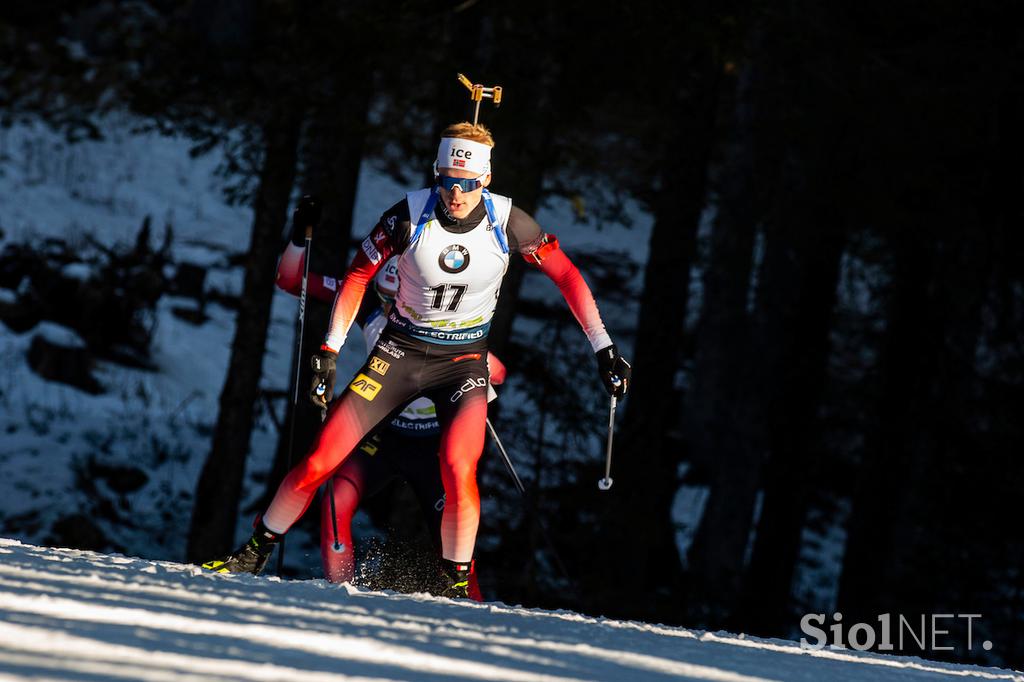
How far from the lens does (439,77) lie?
9570 mm

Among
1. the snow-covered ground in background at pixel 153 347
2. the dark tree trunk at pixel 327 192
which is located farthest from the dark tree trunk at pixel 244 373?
the snow-covered ground in background at pixel 153 347

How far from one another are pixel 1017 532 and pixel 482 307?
9.24 metres

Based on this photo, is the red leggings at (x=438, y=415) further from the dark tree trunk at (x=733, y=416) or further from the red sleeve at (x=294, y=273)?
the dark tree trunk at (x=733, y=416)

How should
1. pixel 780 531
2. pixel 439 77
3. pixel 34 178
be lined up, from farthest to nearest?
1. pixel 34 178
2. pixel 780 531
3. pixel 439 77

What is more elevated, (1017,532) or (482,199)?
(482,199)

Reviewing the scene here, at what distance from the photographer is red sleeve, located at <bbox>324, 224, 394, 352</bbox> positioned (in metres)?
6.34

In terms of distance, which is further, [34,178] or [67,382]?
[34,178]

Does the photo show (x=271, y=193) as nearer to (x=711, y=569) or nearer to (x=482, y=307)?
(x=482, y=307)

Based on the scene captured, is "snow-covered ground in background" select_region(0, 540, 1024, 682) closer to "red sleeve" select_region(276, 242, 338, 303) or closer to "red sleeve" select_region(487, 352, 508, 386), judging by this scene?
"red sleeve" select_region(487, 352, 508, 386)

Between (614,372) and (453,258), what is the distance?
112cm

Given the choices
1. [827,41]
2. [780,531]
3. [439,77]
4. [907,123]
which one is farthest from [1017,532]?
[439,77]

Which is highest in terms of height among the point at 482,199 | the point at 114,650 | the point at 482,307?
the point at 482,199

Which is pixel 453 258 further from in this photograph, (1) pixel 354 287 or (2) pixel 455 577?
→ (2) pixel 455 577

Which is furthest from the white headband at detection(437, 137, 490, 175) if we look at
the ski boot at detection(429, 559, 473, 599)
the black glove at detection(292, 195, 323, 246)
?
the ski boot at detection(429, 559, 473, 599)
